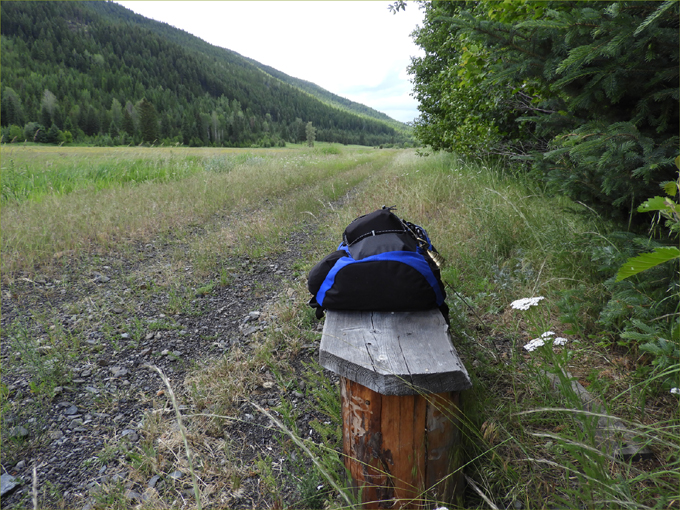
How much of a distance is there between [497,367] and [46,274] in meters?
5.60

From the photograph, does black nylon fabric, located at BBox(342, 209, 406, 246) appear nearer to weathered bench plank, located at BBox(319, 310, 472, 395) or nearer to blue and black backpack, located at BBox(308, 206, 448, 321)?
blue and black backpack, located at BBox(308, 206, 448, 321)

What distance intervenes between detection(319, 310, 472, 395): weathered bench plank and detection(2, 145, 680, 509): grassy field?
0.33 m

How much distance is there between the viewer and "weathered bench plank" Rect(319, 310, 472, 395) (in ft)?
4.62

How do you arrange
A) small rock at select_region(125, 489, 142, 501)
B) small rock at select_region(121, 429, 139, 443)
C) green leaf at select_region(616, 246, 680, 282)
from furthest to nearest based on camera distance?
1. small rock at select_region(121, 429, 139, 443)
2. small rock at select_region(125, 489, 142, 501)
3. green leaf at select_region(616, 246, 680, 282)

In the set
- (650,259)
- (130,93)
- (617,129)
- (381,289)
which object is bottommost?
(381,289)

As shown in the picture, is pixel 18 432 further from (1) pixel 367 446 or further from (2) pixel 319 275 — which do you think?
(1) pixel 367 446

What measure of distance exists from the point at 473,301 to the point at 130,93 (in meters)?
97.9

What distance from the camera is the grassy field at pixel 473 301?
1456 millimetres

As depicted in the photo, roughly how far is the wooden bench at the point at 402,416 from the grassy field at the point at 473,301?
0.46 ft

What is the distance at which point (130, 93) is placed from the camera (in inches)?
3019

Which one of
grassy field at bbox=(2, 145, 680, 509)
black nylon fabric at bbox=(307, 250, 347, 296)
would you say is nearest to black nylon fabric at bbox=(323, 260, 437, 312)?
black nylon fabric at bbox=(307, 250, 347, 296)

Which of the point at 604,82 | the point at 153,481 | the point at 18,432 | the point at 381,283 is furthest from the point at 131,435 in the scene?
the point at 604,82

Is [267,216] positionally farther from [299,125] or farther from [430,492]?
[299,125]

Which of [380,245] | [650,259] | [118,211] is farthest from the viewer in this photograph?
[118,211]
